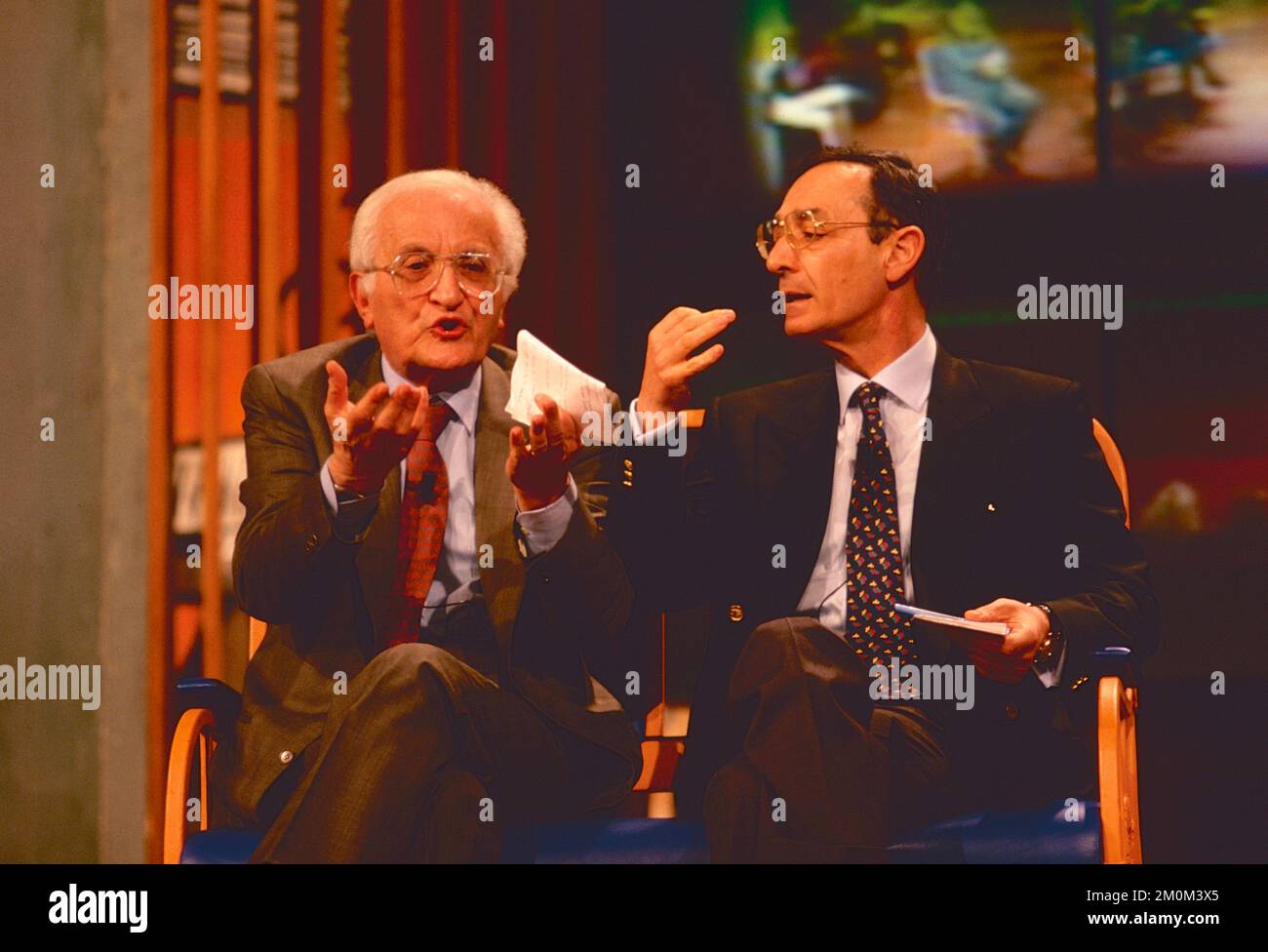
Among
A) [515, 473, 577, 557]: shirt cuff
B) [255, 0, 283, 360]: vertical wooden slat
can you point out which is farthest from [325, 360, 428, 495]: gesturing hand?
[255, 0, 283, 360]: vertical wooden slat

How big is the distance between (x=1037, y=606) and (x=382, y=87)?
6.38ft

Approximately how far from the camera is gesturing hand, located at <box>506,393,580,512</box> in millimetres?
2902

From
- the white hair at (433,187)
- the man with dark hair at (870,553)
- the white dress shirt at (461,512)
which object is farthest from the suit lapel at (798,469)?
the white hair at (433,187)

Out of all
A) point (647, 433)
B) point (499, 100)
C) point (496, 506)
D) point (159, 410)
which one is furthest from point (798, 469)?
point (159, 410)

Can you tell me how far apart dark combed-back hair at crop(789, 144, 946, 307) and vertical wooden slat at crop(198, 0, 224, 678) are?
1.33 m

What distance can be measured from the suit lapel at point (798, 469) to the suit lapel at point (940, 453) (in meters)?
0.17

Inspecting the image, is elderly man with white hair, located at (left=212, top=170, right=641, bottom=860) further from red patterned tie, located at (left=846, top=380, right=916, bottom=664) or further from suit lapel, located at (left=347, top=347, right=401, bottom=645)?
red patterned tie, located at (left=846, top=380, right=916, bottom=664)

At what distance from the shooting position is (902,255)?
3.21 m

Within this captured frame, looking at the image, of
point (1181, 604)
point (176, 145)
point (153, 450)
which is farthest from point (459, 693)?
point (1181, 604)

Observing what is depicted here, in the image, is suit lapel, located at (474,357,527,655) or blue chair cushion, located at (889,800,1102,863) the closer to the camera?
blue chair cushion, located at (889,800,1102,863)

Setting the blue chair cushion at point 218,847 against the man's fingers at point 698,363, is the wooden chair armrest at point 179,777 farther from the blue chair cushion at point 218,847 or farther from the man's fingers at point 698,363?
the man's fingers at point 698,363

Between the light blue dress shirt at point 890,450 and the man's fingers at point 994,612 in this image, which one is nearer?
the man's fingers at point 994,612

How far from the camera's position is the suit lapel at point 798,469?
3061 mm

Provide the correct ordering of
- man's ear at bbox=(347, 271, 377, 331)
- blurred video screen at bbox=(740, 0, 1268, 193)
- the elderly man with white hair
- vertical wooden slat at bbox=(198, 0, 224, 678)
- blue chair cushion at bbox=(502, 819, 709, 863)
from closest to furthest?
the elderly man with white hair, blue chair cushion at bbox=(502, 819, 709, 863), man's ear at bbox=(347, 271, 377, 331), vertical wooden slat at bbox=(198, 0, 224, 678), blurred video screen at bbox=(740, 0, 1268, 193)
